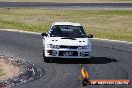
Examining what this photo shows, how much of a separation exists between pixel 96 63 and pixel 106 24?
1857cm

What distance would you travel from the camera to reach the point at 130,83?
52.3ft

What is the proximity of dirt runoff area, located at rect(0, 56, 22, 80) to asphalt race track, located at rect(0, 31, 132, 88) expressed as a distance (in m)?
1.10

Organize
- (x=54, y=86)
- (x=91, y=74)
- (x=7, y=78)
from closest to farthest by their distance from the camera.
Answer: (x=54, y=86), (x=7, y=78), (x=91, y=74)

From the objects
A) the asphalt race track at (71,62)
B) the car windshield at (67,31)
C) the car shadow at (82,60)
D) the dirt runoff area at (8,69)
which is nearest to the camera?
the asphalt race track at (71,62)

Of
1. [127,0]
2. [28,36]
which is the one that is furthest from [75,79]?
[127,0]

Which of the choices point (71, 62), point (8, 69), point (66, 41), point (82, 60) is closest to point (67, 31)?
point (66, 41)

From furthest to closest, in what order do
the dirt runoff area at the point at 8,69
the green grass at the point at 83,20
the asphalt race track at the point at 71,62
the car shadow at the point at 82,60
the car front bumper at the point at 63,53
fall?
the green grass at the point at 83,20
the car shadow at the point at 82,60
the car front bumper at the point at 63,53
the dirt runoff area at the point at 8,69
the asphalt race track at the point at 71,62

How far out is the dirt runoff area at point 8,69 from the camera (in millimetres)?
17053

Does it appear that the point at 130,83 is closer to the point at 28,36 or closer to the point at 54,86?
the point at 54,86

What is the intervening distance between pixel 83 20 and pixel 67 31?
64.6 feet

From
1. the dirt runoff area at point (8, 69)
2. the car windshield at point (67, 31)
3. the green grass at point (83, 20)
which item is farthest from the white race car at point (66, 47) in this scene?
the green grass at point (83, 20)

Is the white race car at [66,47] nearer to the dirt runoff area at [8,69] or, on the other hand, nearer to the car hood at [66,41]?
the car hood at [66,41]

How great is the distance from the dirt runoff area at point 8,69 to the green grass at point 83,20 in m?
11.7

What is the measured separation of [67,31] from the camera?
854 inches
